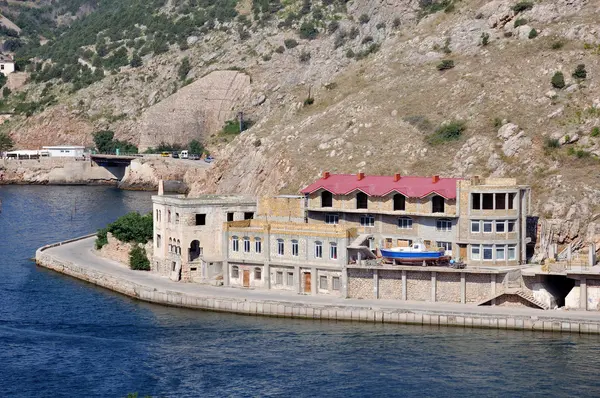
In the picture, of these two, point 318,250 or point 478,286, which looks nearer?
point 478,286

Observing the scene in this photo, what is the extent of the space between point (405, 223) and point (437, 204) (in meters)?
2.78

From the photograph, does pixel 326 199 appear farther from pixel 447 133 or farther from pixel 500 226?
pixel 447 133

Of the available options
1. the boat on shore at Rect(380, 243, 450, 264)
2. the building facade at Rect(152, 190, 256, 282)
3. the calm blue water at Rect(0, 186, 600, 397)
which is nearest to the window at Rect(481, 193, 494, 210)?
the boat on shore at Rect(380, 243, 450, 264)

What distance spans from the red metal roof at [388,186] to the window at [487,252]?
13.1 feet

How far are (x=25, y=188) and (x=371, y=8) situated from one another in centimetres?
5731

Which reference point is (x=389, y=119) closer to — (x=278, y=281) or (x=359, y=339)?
(x=278, y=281)

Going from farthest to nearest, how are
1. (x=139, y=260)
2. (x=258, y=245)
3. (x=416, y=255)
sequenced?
(x=139, y=260) < (x=258, y=245) < (x=416, y=255)

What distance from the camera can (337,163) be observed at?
12575 centimetres

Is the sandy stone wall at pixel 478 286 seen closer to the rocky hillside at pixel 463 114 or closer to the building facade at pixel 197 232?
the rocky hillside at pixel 463 114

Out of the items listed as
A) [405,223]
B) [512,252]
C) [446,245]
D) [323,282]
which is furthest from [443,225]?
[323,282]

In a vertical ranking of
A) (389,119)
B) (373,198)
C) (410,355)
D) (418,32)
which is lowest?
(410,355)

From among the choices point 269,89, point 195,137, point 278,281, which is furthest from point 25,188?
point 278,281

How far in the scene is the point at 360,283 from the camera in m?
84.9

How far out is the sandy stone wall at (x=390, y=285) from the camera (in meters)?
84.2
